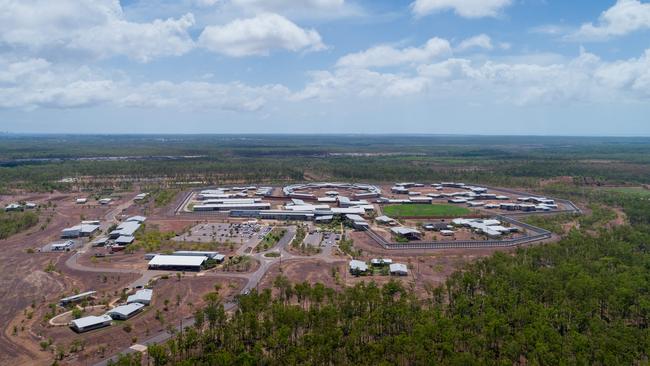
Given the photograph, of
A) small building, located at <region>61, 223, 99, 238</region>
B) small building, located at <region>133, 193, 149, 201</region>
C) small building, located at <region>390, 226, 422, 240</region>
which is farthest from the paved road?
small building, located at <region>133, 193, 149, 201</region>

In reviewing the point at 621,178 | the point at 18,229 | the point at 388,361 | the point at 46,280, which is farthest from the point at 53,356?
the point at 621,178

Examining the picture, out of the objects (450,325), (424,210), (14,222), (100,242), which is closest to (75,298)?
(100,242)

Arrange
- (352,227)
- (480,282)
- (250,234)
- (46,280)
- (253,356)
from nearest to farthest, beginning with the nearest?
(253,356) → (480,282) → (46,280) → (250,234) → (352,227)

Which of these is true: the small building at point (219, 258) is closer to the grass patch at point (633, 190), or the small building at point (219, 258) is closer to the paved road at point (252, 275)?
the paved road at point (252, 275)

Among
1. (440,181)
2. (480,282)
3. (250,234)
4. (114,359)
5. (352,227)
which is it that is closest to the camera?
(114,359)

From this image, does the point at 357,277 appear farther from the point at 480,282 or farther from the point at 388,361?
the point at 388,361

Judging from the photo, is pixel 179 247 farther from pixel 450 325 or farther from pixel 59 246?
pixel 450 325
